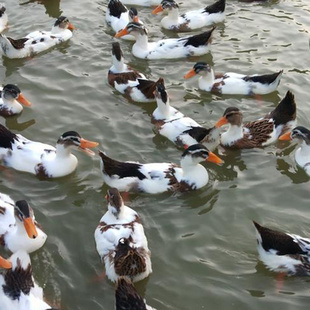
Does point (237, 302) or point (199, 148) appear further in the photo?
point (199, 148)

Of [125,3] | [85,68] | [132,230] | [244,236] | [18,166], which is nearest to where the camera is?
[132,230]

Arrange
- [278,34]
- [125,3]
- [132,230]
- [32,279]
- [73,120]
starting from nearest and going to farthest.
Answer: [32,279]
[132,230]
[73,120]
[278,34]
[125,3]

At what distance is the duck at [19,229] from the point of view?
21.8 ft

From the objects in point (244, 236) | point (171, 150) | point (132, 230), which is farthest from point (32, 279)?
point (171, 150)

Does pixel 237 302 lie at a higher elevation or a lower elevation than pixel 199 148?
lower

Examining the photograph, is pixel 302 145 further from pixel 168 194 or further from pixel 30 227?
pixel 30 227

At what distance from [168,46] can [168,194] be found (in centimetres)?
465

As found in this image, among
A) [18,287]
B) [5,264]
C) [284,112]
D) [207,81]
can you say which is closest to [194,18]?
[207,81]

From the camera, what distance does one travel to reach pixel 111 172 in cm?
781

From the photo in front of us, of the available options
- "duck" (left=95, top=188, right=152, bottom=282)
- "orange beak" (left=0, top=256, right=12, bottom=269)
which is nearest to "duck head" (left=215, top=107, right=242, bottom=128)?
"duck" (left=95, top=188, right=152, bottom=282)

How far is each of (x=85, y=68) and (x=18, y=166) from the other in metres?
3.72

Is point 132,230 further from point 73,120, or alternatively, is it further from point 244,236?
point 73,120

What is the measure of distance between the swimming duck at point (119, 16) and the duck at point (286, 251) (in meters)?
7.13

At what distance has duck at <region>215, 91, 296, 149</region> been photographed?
348 inches
